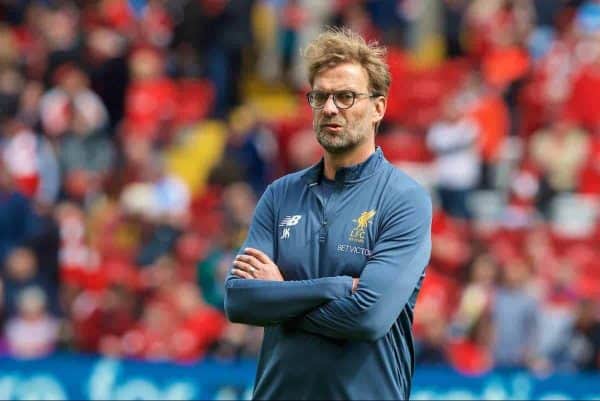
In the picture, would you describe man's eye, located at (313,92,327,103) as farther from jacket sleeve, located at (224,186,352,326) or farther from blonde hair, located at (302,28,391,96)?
jacket sleeve, located at (224,186,352,326)

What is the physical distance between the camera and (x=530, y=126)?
51.5ft

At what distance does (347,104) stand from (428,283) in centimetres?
777

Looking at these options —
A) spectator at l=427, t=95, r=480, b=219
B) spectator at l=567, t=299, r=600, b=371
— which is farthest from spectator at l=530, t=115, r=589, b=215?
spectator at l=567, t=299, r=600, b=371

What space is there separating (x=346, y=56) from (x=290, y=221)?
67 cm

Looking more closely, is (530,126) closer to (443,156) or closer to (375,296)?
(443,156)

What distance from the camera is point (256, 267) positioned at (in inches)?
211

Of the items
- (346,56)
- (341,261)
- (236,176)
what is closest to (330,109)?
A: (346,56)

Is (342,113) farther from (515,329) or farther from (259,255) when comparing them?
(515,329)

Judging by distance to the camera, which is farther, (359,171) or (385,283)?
(359,171)

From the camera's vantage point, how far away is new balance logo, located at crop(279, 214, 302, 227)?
5.41 meters

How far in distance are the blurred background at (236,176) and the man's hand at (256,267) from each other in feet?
18.0

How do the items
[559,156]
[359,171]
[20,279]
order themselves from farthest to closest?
[559,156], [20,279], [359,171]

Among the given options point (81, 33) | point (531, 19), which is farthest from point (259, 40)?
point (531, 19)

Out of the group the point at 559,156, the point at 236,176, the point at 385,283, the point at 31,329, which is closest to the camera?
the point at 385,283
